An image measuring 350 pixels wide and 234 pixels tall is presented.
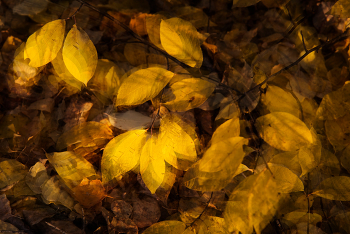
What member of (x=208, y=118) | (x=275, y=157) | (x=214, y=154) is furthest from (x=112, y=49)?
(x=275, y=157)

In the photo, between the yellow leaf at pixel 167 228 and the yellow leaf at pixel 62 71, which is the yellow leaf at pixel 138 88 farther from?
the yellow leaf at pixel 167 228

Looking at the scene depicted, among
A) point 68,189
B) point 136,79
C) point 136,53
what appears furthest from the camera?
point 136,53

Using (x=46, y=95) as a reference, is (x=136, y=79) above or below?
above

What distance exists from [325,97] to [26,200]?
1064mm

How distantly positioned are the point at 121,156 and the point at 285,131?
492 mm

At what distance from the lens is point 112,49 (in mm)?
943

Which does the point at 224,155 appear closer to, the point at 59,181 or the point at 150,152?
the point at 150,152

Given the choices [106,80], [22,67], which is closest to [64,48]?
[106,80]

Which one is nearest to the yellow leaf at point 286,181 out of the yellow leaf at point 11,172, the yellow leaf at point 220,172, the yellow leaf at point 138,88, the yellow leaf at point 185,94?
the yellow leaf at point 220,172

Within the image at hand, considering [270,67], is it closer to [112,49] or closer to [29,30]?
[112,49]

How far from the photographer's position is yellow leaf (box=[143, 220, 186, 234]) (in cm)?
77

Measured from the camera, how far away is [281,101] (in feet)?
2.65

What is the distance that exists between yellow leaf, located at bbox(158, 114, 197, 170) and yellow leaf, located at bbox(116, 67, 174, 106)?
102 mm

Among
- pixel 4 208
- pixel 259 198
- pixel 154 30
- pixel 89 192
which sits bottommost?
pixel 4 208
